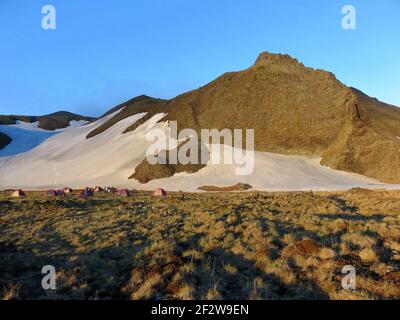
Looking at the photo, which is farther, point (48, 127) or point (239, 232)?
point (48, 127)

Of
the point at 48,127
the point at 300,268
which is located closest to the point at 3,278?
the point at 300,268

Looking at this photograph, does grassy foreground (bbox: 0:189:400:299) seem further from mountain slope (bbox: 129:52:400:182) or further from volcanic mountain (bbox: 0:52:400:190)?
mountain slope (bbox: 129:52:400:182)

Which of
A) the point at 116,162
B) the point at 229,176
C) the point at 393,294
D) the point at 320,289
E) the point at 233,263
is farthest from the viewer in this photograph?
the point at 116,162

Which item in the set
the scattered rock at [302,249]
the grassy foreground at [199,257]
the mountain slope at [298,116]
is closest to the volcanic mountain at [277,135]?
the mountain slope at [298,116]

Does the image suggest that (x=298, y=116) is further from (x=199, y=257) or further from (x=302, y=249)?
(x=199, y=257)

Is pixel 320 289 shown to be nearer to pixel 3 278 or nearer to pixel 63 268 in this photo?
pixel 63 268

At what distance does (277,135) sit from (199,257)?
57.6 meters

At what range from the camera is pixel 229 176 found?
5538cm

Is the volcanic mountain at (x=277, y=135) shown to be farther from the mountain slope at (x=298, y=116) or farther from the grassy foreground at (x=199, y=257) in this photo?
the grassy foreground at (x=199, y=257)

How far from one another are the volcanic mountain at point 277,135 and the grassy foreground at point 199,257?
34446mm

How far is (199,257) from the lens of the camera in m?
11.3

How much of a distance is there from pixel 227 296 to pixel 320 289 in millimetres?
2356

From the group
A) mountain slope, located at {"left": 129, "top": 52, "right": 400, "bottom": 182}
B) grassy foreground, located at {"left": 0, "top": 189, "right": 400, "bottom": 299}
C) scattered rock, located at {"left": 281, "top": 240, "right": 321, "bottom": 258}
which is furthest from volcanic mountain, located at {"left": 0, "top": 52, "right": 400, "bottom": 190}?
scattered rock, located at {"left": 281, "top": 240, "right": 321, "bottom": 258}

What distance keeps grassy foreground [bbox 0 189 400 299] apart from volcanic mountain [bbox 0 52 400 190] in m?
34.4
